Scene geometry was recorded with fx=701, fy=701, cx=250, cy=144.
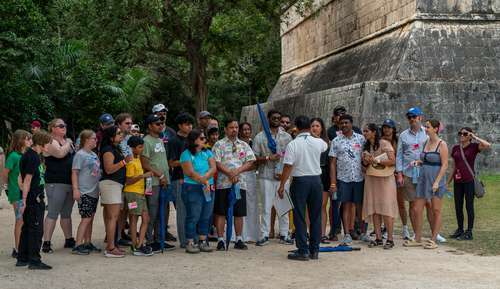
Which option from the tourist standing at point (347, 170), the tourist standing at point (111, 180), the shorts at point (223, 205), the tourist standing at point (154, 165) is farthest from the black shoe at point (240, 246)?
the tourist standing at point (111, 180)

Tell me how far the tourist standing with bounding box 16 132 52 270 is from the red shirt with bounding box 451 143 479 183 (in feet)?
18.8

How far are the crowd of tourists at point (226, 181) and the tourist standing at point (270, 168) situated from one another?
16 millimetres

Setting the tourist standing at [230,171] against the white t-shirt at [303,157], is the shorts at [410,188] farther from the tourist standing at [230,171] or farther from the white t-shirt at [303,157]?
the tourist standing at [230,171]

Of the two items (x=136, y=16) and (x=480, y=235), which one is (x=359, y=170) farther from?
(x=136, y=16)

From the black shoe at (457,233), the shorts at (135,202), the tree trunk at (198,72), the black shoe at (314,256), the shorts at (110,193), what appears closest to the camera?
the black shoe at (314,256)

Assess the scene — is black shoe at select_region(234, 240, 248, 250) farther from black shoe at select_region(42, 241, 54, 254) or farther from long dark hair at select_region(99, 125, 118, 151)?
black shoe at select_region(42, 241, 54, 254)

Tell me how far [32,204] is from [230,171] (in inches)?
101

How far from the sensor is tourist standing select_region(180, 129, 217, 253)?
8672 mm

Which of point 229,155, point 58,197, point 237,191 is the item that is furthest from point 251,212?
point 58,197

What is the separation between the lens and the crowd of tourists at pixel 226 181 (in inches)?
325

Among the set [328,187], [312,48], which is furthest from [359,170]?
[312,48]

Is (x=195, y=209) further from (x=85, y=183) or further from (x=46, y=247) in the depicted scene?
(x=46, y=247)

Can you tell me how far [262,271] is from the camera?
24.5ft

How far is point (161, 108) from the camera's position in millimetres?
9445
